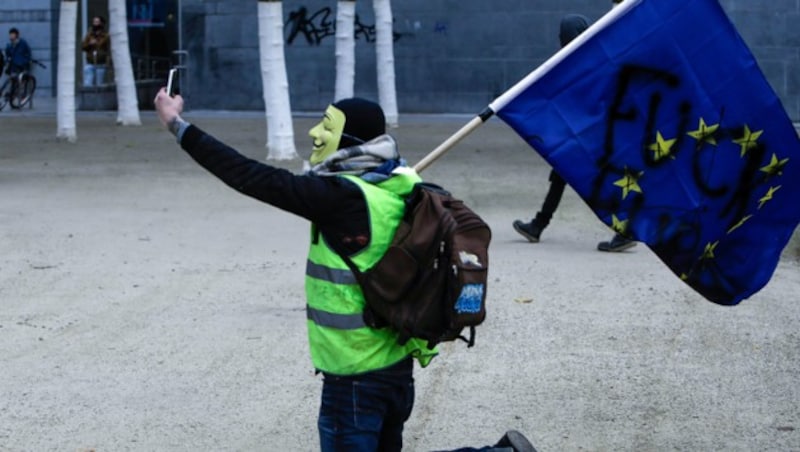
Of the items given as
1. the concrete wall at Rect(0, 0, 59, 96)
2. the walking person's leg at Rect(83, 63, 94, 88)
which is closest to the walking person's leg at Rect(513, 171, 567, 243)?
the walking person's leg at Rect(83, 63, 94, 88)

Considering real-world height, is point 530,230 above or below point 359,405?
below

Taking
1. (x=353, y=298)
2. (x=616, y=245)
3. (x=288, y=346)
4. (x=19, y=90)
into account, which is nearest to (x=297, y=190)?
(x=353, y=298)

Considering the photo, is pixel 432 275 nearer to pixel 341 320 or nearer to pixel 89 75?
pixel 341 320

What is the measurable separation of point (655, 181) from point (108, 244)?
6432mm

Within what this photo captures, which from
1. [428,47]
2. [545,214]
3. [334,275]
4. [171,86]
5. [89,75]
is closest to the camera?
[334,275]

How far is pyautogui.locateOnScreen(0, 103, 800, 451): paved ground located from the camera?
20.6 ft

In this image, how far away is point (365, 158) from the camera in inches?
176

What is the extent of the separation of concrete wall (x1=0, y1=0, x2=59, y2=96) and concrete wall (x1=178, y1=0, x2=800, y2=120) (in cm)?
353

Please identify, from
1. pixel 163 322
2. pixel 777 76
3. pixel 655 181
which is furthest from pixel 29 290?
pixel 777 76

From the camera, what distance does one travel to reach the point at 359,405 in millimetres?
4465

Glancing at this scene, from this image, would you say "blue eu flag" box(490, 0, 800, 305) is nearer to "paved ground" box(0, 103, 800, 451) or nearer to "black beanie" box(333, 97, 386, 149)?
"black beanie" box(333, 97, 386, 149)

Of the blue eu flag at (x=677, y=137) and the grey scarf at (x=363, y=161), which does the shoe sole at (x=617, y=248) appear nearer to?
the blue eu flag at (x=677, y=137)

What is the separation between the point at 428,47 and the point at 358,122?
23.6 meters

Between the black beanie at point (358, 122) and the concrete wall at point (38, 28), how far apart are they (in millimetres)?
27293
